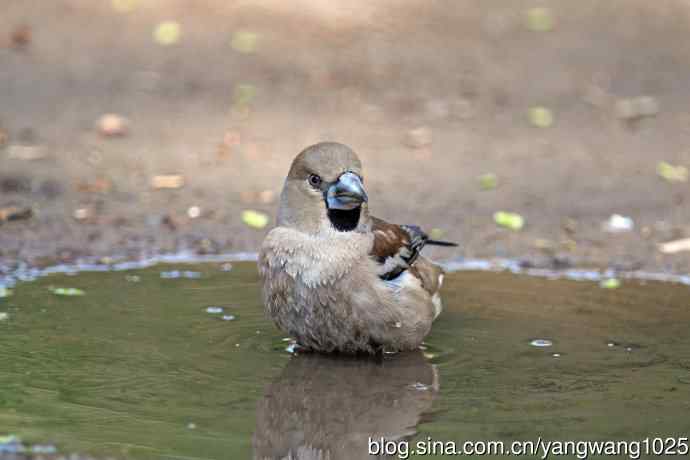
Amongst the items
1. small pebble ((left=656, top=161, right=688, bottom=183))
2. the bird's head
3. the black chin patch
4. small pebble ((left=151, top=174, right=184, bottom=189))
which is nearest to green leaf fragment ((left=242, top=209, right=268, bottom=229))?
small pebble ((left=151, top=174, right=184, bottom=189))

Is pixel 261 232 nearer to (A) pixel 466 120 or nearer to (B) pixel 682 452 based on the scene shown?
(A) pixel 466 120

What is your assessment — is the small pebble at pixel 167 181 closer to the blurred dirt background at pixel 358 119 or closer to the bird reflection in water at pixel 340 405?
the blurred dirt background at pixel 358 119

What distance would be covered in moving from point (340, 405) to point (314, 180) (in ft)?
4.20

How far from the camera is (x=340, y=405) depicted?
626cm

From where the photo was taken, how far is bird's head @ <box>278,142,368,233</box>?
6.67 metres

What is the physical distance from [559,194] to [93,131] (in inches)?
169

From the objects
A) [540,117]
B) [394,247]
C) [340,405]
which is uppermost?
[540,117]

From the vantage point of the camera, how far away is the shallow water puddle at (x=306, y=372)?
5.75 m

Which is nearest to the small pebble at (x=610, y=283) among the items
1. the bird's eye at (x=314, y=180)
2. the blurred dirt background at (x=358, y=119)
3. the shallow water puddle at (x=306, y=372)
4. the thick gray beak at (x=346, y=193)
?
the shallow water puddle at (x=306, y=372)

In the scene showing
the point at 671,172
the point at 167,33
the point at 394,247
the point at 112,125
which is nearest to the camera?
the point at 394,247

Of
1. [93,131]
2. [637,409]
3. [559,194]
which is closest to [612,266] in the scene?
[559,194]

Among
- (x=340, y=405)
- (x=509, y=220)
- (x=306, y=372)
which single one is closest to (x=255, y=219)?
(x=509, y=220)

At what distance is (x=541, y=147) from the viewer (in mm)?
11469

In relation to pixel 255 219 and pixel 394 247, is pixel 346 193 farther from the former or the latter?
pixel 255 219
